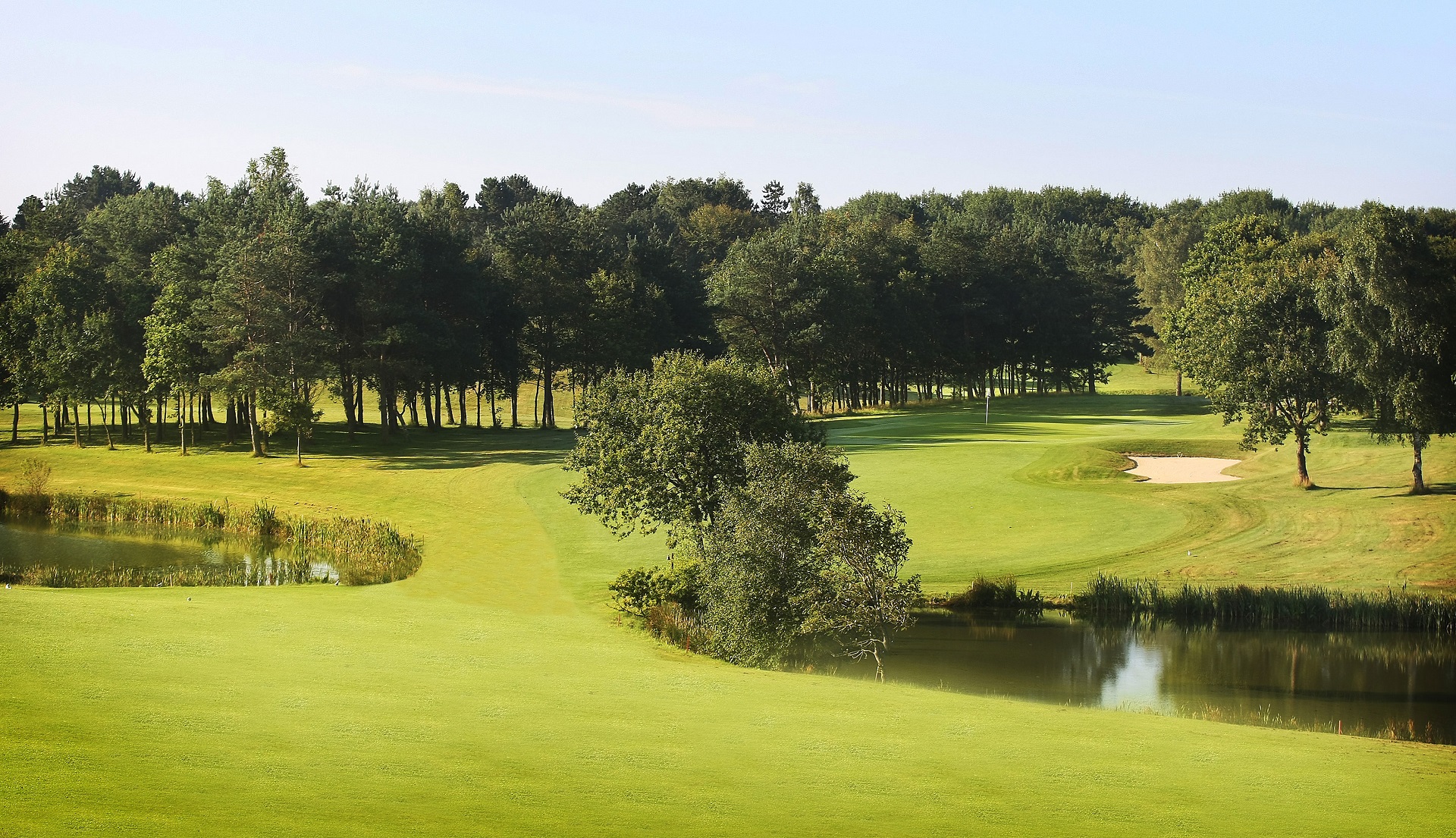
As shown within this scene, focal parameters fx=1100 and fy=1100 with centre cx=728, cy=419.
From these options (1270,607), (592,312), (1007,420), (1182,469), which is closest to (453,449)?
(592,312)

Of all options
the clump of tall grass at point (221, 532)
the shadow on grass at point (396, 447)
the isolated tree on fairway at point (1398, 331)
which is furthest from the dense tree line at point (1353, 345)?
the shadow on grass at point (396, 447)

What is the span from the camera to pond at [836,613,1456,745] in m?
26.7

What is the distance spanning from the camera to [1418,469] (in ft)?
157

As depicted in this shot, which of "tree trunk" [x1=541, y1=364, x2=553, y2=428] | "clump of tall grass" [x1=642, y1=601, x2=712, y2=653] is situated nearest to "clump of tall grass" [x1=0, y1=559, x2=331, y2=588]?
"clump of tall grass" [x1=642, y1=601, x2=712, y2=653]

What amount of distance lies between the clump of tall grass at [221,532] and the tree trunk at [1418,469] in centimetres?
4171

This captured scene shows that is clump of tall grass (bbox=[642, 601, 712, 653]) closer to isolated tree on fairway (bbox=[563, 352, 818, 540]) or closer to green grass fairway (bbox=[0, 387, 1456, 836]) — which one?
green grass fairway (bbox=[0, 387, 1456, 836])

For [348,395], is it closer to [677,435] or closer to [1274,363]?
[677,435]

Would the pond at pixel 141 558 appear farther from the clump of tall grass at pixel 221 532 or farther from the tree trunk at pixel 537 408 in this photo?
the tree trunk at pixel 537 408

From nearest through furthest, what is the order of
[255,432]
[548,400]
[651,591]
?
[651,591], [255,432], [548,400]

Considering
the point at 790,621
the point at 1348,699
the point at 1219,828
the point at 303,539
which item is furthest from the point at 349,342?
the point at 1219,828

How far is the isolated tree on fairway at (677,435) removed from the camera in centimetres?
3350

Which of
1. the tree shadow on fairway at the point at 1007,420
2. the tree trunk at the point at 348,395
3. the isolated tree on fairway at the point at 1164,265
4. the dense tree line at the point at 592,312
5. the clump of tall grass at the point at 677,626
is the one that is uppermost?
the isolated tree on fairway at the point at 1164,265

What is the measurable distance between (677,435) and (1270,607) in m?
20.4

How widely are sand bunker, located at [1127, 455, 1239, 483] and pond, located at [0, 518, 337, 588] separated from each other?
38.6 m
